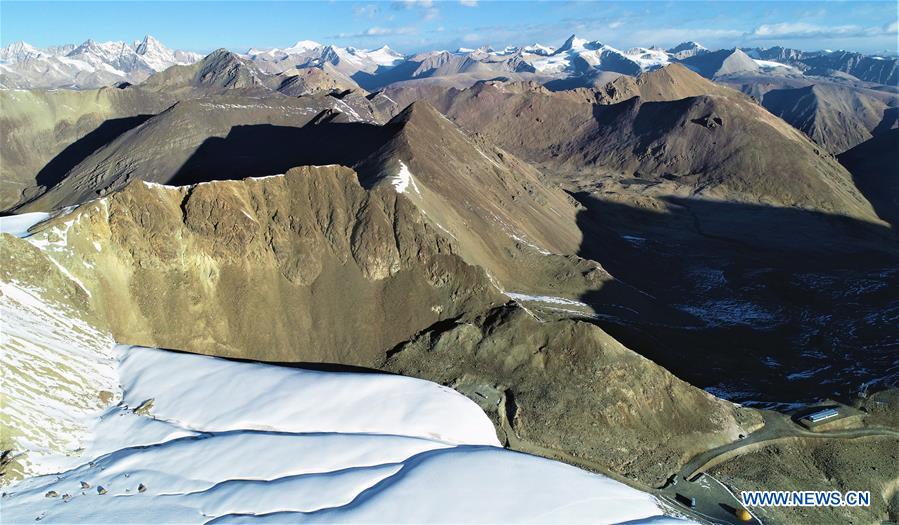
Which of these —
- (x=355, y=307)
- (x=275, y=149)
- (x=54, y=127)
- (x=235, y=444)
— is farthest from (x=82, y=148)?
(x=235, y=444)

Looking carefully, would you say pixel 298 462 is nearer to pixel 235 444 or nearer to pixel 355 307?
pixel 235 444

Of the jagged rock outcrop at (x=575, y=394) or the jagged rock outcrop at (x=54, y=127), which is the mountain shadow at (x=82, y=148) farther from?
the jagged rock outcrop at (x=575, y=394)

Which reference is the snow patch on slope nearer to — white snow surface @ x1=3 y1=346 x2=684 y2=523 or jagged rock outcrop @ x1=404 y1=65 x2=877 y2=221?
white snow surface @ x1=3 y1=346 x2=684 y2=523

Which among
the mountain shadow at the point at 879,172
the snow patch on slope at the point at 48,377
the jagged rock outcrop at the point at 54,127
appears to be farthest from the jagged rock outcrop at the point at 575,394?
the jagged rock outcrop at the point at 54,127

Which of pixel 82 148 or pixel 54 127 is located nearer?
pixel 82 148

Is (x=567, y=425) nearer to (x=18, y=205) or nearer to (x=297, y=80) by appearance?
(x=18, y=205)

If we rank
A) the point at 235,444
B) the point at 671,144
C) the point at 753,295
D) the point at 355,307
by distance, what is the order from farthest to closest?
the point at 671,144 → the point at 753,295 → the point at 355,307 → the point at 235,444

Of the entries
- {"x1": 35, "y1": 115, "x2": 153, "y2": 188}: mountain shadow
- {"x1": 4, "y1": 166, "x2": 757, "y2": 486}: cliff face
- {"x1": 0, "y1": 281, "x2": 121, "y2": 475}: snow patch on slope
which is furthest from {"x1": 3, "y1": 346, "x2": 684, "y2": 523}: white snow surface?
{"x1": 35, "y1": 115, "x2": 153, "y2": 188}: mountain shadow
